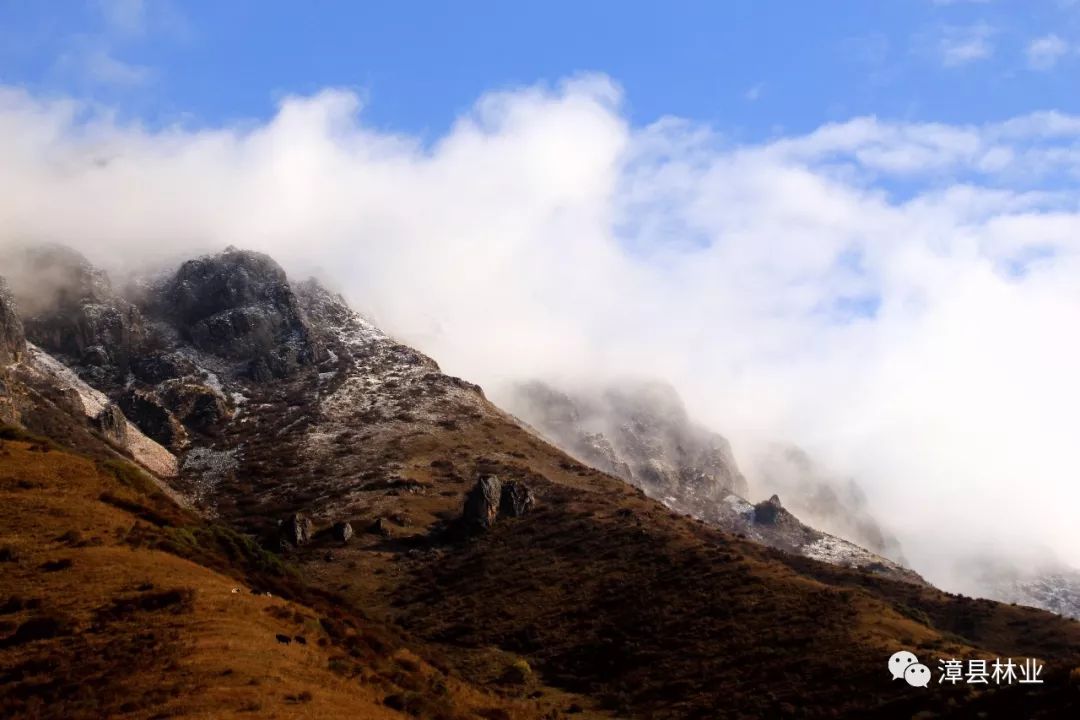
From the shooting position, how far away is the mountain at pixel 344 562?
31859 millimetres

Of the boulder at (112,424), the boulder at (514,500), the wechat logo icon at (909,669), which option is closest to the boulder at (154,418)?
the boulder at (112,424)

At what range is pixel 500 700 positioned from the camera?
46.8 metres

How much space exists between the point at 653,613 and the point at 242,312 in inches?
4738

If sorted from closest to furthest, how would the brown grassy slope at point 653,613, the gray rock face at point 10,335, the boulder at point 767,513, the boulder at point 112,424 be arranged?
the brown grassy slope at point 653,613, the boulder at point 112,424, the gray rock face at point 10,335, the boulder at point 767,513

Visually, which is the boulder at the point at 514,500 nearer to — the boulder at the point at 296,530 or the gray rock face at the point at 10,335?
the boulder at the point at 296,530

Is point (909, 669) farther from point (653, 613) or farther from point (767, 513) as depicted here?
point (767, 513)

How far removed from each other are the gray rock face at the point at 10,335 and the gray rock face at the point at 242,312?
108ft

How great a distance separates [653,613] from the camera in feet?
239

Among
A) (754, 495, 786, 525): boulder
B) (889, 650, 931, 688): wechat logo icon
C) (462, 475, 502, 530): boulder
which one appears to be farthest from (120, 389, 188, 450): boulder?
(754, 495, 786, 525): boulder

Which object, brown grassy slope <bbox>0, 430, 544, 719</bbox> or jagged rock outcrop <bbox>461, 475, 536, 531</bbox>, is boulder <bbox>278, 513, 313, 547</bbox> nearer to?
jagged rock outcrop <bbox>461, 475, 536, 531</bbox>

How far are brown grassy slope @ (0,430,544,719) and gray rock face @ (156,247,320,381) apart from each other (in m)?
111

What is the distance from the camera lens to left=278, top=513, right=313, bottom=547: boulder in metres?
97.8

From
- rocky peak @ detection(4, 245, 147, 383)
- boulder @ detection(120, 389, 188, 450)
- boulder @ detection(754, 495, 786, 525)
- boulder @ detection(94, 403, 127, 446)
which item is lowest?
boulder @ detection(94, 403, 127, 446)

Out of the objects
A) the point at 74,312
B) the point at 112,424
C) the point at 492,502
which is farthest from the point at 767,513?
the point at 74,312
